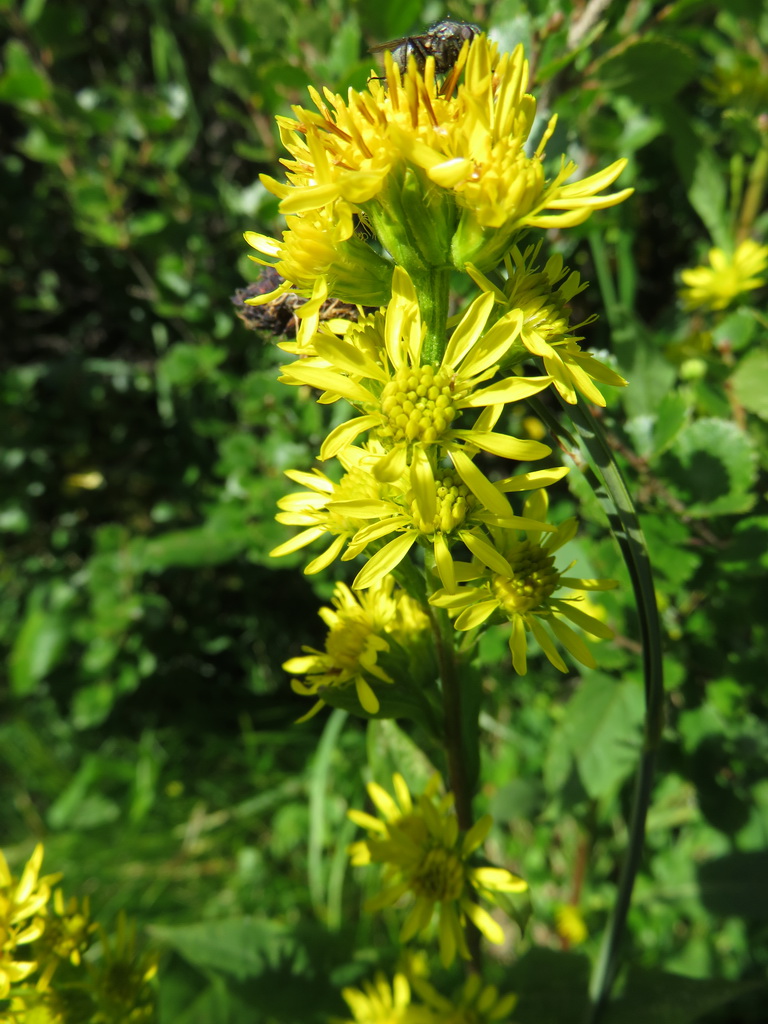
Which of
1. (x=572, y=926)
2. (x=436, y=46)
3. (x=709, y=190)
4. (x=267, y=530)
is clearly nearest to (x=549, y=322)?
(x=436, y=46)

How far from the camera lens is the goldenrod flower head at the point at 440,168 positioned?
0.67 meters

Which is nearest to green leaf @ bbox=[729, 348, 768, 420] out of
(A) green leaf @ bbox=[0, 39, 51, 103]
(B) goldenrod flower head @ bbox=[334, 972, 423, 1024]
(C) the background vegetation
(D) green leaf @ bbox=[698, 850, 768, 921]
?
(C) the background vegetation

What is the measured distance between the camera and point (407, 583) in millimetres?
857

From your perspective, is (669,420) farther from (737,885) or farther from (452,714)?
(737,885)

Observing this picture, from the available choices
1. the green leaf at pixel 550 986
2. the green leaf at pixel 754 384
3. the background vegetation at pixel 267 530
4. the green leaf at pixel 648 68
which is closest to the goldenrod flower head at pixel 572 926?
the background vegetation at pixel 267 530

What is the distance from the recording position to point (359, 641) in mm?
947

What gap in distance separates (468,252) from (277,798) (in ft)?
7.62

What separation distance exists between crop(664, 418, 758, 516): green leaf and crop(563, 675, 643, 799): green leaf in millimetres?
394

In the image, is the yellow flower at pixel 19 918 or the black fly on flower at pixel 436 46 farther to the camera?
the yellow flower at pixel 19 918

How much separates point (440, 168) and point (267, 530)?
1.34 metres

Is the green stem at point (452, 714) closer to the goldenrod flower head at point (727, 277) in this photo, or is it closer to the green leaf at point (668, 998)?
the green leaf at point (668, 998)

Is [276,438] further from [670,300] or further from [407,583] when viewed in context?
[670,300]

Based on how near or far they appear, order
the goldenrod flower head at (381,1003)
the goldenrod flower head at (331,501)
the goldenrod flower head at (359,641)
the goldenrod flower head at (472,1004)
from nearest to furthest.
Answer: the goldenrod flower head at (331,501), the goldenrod flower head at (359,641), the goldenrod flower head at (472,1004), the goldenrod flower head at (381,1003)

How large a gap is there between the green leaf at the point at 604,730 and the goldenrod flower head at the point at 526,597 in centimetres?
64
